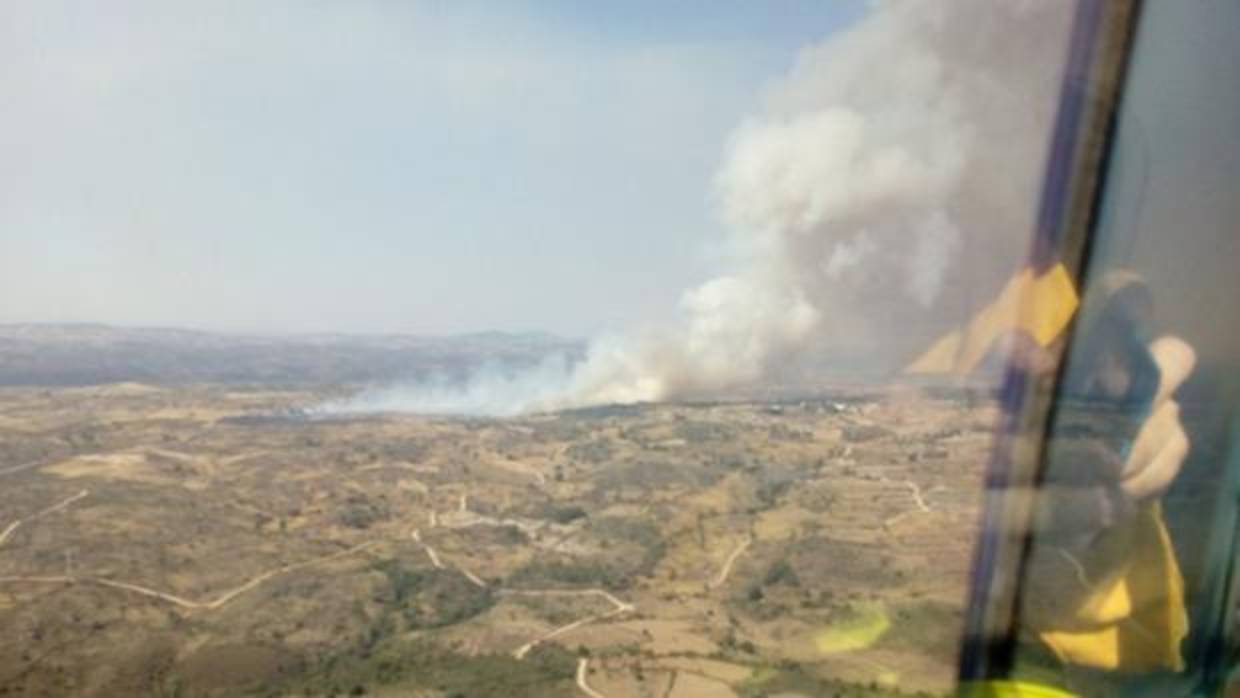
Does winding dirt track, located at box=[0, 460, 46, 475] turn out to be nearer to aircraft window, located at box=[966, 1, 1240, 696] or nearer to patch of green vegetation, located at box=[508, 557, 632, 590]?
patch of green vegetation, located at box=[508, 557, 632, 590]

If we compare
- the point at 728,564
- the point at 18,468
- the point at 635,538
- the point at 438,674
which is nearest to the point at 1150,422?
the point at 438,674

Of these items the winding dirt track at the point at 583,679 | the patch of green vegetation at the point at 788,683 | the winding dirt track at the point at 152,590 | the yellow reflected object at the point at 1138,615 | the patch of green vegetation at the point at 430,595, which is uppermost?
the yellow reflected object at the point at 1138,615

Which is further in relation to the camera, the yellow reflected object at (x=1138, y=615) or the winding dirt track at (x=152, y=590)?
the winding dirt track at (x=152, y=590)

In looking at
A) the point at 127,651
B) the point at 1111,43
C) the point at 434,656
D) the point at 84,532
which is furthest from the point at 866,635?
the point at 84,532

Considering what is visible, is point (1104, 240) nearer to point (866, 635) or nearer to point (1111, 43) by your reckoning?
point (1111, 43)

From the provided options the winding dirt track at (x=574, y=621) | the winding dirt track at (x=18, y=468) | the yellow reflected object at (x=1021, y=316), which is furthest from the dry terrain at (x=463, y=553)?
the yellow reflected object at (x=1021, y=316)

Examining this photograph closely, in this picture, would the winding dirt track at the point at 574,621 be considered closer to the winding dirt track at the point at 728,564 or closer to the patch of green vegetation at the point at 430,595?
the patch of green vegetation at the point at 430,595

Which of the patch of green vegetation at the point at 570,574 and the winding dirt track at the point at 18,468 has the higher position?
the patch of green vegetation at the point at 570,574

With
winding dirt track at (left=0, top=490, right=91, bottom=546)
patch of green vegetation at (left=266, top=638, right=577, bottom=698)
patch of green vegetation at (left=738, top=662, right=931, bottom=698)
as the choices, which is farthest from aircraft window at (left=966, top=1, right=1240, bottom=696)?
winding dirt track at (left=0, top=490, right=91, bottom=546)

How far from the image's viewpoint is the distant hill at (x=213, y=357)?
81188 mm

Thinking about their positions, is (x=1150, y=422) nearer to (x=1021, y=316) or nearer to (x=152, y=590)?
(x=1021, y=316)

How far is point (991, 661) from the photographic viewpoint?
113 centimetres

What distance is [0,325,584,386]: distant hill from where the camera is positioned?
266 ft

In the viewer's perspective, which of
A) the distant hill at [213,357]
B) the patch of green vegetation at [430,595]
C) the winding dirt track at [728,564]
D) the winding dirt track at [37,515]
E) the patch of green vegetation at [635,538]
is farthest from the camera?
the distant hill at [213,357]
